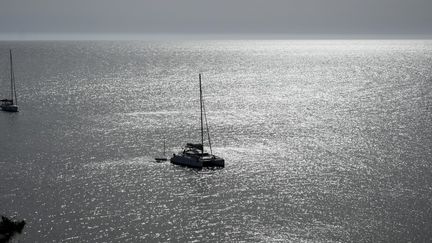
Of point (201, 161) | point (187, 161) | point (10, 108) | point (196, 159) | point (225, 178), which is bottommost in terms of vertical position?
point (225, 178)

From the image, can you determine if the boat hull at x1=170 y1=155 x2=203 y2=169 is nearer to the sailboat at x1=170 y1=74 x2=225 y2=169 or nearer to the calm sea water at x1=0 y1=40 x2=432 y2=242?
the sailboat at x1=170 y1=74 x2=225 y2=169

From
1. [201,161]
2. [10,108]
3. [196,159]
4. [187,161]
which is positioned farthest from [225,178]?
[10,108]

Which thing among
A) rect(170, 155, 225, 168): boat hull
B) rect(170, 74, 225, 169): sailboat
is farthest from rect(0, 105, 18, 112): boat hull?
rect(170, 155, 225, 168): boat hull

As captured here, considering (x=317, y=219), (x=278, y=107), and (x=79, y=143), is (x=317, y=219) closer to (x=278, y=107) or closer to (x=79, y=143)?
(x=79, y=143)

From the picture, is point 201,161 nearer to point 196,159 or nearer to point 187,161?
point 196,159

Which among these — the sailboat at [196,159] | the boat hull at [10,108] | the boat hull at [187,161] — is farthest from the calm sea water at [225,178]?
Result: the boat hull at [10,108]

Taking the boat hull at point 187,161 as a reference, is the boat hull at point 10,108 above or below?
above

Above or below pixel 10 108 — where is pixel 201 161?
below

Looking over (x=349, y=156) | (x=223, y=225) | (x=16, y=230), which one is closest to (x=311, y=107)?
(x=349, y=156)

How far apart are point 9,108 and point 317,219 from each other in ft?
382

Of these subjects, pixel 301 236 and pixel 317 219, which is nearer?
pixel 301 236

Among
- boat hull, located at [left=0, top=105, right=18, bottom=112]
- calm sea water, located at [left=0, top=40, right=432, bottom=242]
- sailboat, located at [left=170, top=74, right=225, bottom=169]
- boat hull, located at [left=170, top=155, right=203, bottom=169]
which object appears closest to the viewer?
calm sea water, located at [left=0, top=40, right=432, bottom=242]

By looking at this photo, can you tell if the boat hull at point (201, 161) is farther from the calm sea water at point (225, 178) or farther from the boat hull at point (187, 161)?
the calm sea water at point (225, 178)

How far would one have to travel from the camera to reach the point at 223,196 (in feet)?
302
